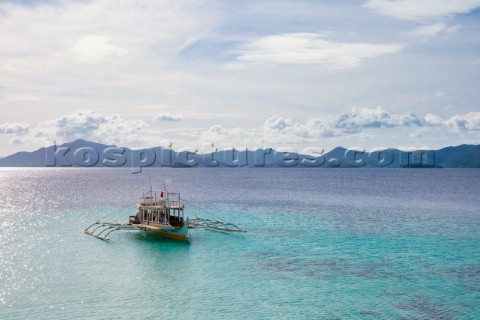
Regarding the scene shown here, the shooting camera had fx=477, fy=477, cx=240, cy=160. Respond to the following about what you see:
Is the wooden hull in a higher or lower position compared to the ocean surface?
higher

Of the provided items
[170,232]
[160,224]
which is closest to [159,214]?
[160,224]

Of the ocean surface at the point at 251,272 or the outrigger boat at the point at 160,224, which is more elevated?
the outrigger boat at the point at 160,224

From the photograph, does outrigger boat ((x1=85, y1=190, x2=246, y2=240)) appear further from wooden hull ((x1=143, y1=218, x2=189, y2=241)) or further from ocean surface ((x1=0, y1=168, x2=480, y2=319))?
ocean surface ((x1=0, y1=168, x2=480, y2=319))

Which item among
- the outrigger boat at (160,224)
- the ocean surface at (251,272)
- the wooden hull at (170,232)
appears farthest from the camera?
the outrigger boat at (160,224)

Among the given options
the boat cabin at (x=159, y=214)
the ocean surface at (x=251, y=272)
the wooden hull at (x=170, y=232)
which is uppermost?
the boat cabin at (x=159, y=214)

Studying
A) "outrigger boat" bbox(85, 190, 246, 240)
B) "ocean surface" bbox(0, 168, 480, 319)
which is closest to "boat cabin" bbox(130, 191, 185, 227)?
"outrigger boat" bbox(85, 190, 246, 240)

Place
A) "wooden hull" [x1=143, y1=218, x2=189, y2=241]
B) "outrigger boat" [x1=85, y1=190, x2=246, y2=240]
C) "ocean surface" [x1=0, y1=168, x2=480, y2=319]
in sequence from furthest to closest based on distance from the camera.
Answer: "outrigger boat" [x1=85, y1=190, x2=246, y2=240], "wooden hull" [x1=143, y1=218, x2=189, y2=241], "ocean surface" [x1=0, y1=168, x2=480, y2=319]

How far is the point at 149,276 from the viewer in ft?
131

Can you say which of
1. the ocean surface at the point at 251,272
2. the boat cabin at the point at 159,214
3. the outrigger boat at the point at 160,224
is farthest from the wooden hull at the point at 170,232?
the ocean surface at the point at 251,272

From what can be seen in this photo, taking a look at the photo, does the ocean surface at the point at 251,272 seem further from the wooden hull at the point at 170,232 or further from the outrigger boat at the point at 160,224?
the outrigger boat at the point at 160,224

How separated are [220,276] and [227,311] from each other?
7771 millimetres

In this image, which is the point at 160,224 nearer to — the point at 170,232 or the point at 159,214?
the point at 159,214

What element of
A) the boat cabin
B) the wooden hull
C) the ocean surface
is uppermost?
the boat cabin

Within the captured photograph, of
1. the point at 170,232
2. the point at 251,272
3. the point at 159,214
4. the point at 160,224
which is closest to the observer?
the point at 251,272
